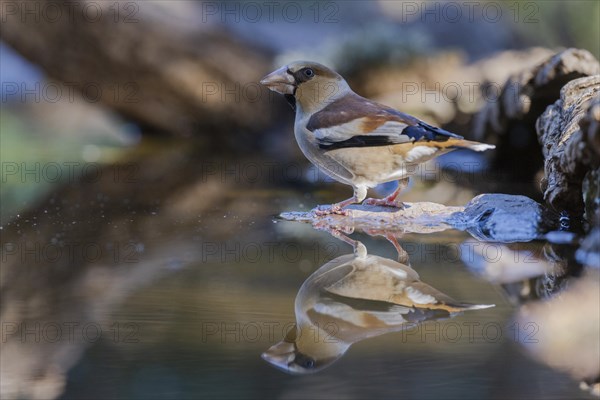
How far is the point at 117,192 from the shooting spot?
4938mm

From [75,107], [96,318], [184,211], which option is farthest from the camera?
[75,107]

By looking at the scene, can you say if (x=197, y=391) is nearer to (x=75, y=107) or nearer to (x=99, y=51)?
(x=99, y=51)

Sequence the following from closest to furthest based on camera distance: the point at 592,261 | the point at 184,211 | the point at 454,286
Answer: the point at 454,286 → the point at 592,261 → the point at 184,211

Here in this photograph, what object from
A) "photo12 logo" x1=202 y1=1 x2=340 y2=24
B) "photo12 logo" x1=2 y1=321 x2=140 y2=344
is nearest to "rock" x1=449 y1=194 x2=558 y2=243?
"photo12 logo" x1=2 y1=321 x2=140 y2=344

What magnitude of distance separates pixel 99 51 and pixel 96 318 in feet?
19.3

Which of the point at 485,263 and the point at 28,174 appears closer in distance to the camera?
the point at 485,263

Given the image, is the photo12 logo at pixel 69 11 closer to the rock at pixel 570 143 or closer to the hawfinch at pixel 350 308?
the rock at pixel 570 143

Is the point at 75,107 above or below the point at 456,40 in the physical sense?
below

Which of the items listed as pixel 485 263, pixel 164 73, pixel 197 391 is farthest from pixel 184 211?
pixel 164 73

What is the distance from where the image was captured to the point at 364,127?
340 cm

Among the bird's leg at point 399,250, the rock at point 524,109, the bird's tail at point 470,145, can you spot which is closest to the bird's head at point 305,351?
the bird's leg at point 399,250

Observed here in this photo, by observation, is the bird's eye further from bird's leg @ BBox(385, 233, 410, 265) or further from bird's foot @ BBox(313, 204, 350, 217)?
bird's foot @ BBox(313, 204, 350, 217)

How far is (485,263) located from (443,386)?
1.23 meters

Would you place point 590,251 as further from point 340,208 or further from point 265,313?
point 265,313
